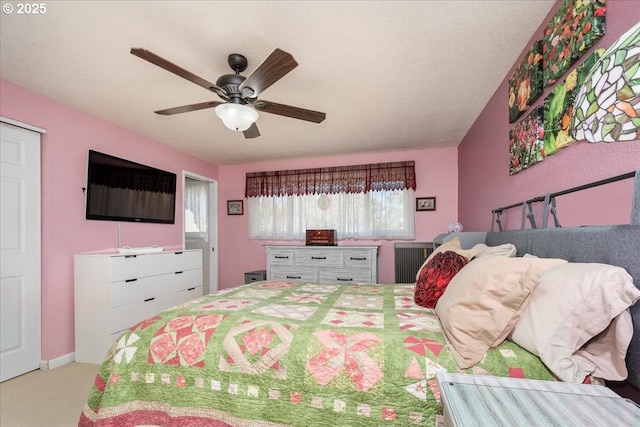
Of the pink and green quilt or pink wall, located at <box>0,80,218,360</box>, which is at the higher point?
pink wall, located at <box>0,80,218,360</box>

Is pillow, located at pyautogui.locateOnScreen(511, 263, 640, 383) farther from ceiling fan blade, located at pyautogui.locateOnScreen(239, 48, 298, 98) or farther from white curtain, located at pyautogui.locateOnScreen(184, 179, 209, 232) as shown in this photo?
white curtain, located at pyautogui.locateOnScreen(184, 179, 209, 232)

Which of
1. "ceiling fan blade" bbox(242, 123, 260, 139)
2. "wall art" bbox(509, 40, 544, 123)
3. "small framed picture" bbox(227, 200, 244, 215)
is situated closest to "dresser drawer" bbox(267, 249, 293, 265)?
"small framed picture" bbox(227, 200, 244, 215)

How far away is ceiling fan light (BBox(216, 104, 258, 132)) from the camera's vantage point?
182 cm

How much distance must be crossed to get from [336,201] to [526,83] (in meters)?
2.93

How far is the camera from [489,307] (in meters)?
1.09

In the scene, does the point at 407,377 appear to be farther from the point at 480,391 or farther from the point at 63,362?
the point at 63,362

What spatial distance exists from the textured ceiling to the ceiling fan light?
39 centimetres

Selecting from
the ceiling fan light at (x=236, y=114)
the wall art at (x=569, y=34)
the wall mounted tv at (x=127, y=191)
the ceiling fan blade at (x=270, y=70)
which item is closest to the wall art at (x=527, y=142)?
the wall art at (x=569, y=34)

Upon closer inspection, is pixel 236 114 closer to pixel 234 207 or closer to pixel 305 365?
pixel 305 365

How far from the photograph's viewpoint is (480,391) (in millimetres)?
810

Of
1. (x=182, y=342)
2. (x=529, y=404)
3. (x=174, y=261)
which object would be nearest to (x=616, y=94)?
(x=529, y=404)

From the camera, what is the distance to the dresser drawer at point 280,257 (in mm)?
4152

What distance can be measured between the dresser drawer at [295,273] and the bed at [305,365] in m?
2.57

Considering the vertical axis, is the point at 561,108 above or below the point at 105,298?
above
